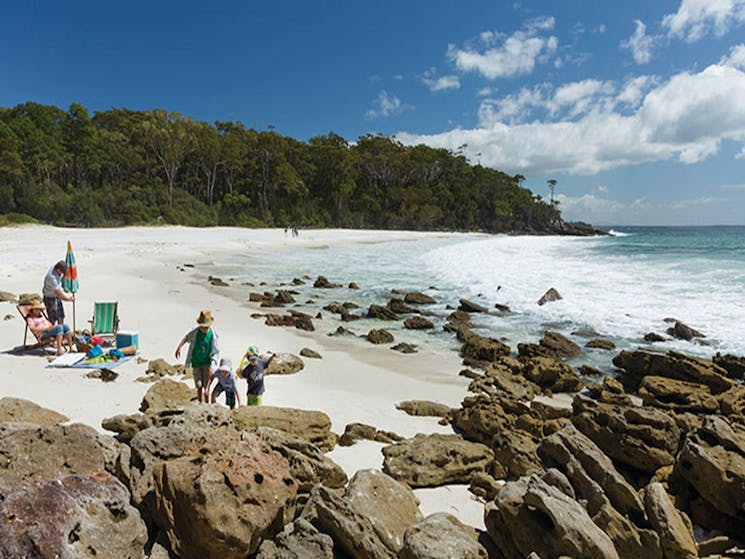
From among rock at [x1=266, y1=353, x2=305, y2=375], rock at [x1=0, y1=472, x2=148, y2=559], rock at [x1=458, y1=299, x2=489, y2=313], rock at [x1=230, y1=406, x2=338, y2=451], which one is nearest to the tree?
rock at [x1=458, y1=299, x2=489, y2=313]

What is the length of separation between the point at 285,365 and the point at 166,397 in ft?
8.55

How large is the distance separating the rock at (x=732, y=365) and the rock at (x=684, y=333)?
99.0 inches

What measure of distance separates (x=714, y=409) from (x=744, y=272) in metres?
22.5

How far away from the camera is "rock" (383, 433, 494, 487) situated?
16.1ft

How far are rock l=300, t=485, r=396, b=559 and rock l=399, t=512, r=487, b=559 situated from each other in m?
0.23

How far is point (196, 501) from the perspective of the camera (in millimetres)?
3266

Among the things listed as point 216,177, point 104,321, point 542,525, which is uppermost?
point 216,177

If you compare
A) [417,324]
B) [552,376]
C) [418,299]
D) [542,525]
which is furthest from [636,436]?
[418,299]

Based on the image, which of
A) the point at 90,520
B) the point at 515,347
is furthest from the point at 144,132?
the point at 90,520

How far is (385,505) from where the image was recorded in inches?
151

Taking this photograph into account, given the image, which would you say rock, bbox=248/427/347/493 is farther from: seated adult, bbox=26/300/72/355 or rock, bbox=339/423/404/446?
seated adult, bbox=26/300/72/355

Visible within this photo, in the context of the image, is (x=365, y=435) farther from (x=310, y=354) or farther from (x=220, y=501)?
(x=310, y=354)

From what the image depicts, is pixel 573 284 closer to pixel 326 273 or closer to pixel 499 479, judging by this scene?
pixel 326 273

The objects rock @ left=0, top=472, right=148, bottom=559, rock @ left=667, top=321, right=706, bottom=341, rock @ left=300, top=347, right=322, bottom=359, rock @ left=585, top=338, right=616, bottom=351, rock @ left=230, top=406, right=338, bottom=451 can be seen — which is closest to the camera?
rock @ left=0, top=472, right=148, bottom=559
